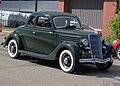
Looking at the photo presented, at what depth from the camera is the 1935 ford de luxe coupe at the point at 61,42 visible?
9977 millimetres

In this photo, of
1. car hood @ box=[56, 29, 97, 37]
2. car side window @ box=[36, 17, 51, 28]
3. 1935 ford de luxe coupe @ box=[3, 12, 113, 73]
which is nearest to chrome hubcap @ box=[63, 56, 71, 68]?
1935 ford de luxe coupe @ box=[3, 12, 113, 73]

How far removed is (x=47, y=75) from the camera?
9.38 meters

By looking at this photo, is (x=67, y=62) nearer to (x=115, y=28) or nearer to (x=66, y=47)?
(x=66, y=47)

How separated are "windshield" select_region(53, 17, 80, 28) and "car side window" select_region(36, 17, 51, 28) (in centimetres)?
28

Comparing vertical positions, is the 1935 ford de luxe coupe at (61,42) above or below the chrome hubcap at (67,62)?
above

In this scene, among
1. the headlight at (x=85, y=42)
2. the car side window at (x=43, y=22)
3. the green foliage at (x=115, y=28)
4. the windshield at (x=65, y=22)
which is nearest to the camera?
the headlight at (x=85, y=42)

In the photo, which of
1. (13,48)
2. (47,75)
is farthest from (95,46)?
(13,48)

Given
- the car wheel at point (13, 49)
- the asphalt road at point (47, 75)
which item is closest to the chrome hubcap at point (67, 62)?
the asphalt road at point (47, 75)

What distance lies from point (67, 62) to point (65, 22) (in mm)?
1713

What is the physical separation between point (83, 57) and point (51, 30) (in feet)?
5.21

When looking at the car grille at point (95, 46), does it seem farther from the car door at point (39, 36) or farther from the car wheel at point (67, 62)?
the car door at point (39, 36)

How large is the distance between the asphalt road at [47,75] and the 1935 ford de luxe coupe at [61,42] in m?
0.34

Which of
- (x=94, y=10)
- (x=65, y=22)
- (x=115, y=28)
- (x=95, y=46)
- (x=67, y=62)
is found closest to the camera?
(x=67, y=62)

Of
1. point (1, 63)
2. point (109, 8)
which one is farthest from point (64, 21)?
point (109, 8)
